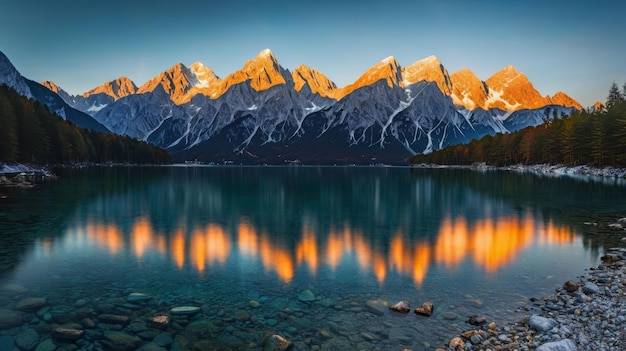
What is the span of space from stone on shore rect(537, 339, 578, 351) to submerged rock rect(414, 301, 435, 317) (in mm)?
4974

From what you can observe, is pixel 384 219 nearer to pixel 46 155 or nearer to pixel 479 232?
pixel 479 232

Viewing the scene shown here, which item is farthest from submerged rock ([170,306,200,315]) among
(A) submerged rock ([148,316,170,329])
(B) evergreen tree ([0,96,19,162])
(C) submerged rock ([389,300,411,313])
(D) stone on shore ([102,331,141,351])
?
(B) evergreen tree ([0,96,19,162])

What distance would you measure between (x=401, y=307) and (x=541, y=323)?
567cm

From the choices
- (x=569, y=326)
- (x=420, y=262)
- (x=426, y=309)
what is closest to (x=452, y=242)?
(x=420, y=262)

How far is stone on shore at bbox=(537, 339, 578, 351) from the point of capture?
12.7 meters

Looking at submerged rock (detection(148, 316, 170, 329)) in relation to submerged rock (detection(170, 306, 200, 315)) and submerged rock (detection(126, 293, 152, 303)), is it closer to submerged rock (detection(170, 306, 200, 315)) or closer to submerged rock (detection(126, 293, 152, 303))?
submerged rock (detection(170, 306, 200, 315))

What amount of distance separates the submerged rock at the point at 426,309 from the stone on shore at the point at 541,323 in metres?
3.99

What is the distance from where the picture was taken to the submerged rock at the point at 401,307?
17531 mm

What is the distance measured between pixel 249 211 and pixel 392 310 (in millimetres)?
38684

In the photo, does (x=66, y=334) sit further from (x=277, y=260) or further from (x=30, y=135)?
(x=30, y=135)

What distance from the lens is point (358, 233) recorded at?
122 feet

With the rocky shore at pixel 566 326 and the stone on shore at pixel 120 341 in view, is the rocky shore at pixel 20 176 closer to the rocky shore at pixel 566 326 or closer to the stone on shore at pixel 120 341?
the stone on shore at pixel 120 341

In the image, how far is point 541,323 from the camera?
15.0 metres

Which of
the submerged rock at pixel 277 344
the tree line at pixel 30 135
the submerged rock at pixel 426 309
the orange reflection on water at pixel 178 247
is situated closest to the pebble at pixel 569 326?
the submerged rock at pixel 426 309
